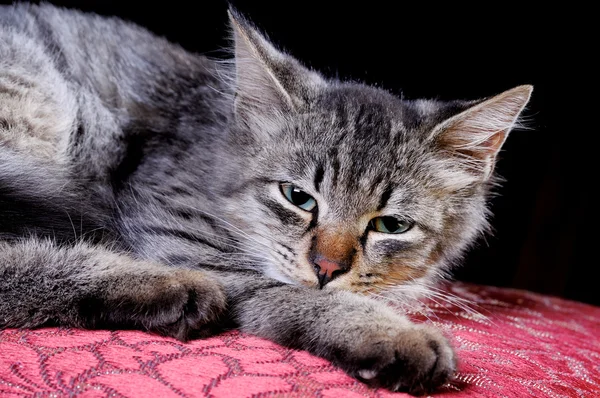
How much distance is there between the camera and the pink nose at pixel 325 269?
1028 millimetres

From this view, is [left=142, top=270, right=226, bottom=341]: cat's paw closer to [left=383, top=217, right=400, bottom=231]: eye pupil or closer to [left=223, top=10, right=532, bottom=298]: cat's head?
[left=223, top=10, right=532, bottom=298]: cat's head

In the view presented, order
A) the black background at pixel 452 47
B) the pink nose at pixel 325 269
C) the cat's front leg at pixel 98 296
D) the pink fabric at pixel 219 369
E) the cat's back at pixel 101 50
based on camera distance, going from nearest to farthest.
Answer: the pink fabric at pixel 219 369 → the cat's front leg at pixel 98 296 → the pink nose at pixel 325 269 → the cat's back at pixel 101 50 → the black background at pixel 452 47

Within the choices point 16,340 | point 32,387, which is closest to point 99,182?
point 16,340

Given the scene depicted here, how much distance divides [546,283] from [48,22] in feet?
7.58

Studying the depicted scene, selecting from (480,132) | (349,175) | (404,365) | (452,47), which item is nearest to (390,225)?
(349,175)

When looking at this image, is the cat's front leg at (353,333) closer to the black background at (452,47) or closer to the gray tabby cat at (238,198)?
the gray tabby cat at (238,198)

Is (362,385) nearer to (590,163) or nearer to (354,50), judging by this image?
(354,50)

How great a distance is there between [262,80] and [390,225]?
1.44 feet

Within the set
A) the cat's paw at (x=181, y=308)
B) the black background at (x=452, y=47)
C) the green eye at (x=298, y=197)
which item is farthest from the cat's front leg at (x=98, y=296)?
the black background at (x=452, y=47)

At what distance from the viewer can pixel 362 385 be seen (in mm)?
775

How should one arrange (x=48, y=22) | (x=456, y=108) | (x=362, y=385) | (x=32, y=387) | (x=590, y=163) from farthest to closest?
(x=590, y=163)
(x=48, y=22)
(x=456, y=108)
(x=362, y=385)
(x=32, y=387)

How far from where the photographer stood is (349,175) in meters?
1.13

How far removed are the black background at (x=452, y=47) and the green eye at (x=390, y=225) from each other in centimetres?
71

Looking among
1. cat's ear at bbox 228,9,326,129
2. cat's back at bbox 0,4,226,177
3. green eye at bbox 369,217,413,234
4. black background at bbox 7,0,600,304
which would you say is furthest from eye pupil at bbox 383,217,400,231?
black background at bbox 7,0,600,304
